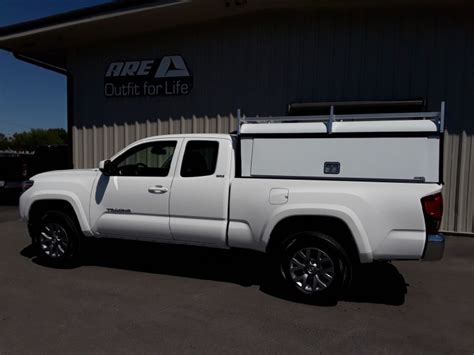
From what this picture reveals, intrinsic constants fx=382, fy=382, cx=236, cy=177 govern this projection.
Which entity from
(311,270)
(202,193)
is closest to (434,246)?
(311,270)

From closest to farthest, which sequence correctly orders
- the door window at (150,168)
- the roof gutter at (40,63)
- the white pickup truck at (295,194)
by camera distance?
the white pickup truck at (295,194), the door window at (150,168), the roof gutter at (40,63)

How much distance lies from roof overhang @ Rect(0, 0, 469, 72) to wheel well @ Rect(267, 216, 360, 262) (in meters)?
5.28

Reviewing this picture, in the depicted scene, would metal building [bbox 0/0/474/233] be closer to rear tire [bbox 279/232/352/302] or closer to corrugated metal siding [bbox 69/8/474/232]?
corrugated metal siding [bbox 69/8/474/232]

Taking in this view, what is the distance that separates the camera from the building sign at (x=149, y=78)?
364 inches

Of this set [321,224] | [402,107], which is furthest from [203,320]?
[402,107]

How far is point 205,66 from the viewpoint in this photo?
9023mm

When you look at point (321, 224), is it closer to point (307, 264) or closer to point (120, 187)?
point (307, 264)

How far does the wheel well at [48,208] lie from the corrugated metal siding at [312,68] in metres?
4.24

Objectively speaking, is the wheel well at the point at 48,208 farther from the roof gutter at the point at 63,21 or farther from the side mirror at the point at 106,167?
the roof gutter at the point at 63,21

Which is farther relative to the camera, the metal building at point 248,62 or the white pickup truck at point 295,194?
the metal building at point 248,62

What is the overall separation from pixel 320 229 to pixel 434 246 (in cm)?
115

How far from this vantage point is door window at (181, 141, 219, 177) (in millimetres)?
4824

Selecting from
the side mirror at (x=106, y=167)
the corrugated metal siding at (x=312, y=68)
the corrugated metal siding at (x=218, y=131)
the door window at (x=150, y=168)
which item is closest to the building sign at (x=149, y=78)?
the corrugated metal siding at (x=312, y=68)

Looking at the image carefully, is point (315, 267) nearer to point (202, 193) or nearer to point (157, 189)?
point (202, 193)
